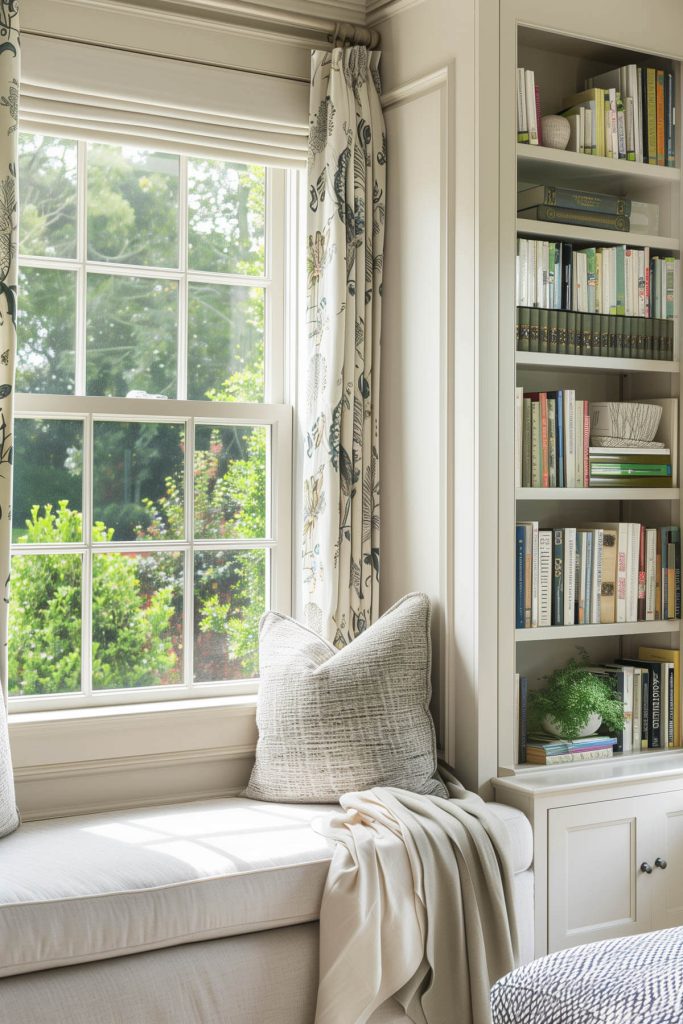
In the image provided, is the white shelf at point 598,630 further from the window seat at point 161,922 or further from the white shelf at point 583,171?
the white shelf at point 583,171

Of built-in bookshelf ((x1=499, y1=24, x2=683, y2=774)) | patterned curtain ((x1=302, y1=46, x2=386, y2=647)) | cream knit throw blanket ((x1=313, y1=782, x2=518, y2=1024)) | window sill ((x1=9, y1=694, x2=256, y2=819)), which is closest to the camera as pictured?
cream knit throw blanket ((x1=313, y1=782, x2=518, y2=1024))

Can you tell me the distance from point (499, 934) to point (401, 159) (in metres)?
2.07

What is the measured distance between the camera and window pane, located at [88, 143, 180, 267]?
116 inches

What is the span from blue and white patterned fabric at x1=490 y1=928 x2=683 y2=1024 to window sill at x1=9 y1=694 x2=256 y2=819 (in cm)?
171

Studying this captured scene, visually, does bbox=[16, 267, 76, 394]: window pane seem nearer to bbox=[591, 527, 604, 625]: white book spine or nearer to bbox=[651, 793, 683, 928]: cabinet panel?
bbox=[591, 527, 604, 625]: white book spine

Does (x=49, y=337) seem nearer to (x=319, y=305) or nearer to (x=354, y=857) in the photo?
(x=319, y=305)

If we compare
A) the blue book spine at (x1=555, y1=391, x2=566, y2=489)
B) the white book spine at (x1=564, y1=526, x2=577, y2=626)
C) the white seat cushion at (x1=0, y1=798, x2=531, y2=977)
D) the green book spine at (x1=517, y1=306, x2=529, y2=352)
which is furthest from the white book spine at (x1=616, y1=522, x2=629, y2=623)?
the white seat cushion at (x1=0, y1=798, x2=531, y2=977)

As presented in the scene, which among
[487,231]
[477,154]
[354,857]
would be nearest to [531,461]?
[487,231]

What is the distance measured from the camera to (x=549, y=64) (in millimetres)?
3125

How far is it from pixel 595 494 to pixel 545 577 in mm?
279

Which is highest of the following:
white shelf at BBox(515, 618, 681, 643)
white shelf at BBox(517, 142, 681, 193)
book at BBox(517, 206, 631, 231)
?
white shelf at BBox(517, 142, 681, 193)

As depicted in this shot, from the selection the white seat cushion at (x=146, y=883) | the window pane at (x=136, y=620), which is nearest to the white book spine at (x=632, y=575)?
the white seat cushion at (x=146, y=883)

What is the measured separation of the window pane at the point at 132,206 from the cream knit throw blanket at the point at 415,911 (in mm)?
1619

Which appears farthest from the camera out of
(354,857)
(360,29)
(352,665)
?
(360,29)
